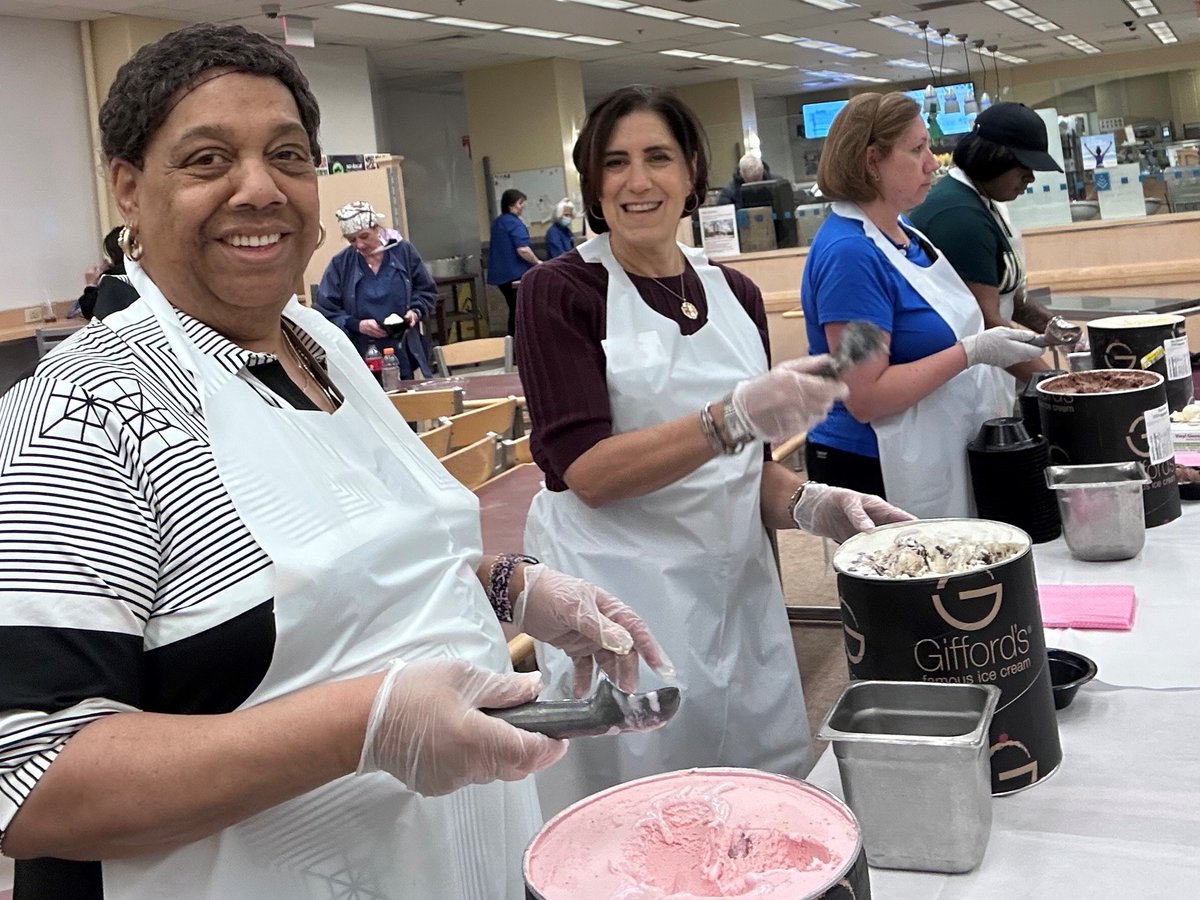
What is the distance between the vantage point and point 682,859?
81cm

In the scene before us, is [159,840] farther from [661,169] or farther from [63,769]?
[661,169]

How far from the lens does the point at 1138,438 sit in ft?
6.06

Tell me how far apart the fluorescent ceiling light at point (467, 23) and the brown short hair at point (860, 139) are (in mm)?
8003

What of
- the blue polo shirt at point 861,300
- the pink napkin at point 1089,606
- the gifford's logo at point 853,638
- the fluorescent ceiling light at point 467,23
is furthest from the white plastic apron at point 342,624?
the fluorescent ceiling light at point 467,23

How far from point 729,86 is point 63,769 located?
55.3ft

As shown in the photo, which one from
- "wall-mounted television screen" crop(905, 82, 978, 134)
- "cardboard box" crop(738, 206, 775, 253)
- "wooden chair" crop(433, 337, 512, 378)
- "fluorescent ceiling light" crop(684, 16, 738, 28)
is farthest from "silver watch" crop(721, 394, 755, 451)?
"fluorescent ceiling light" crop(684, 16, 738, 28)

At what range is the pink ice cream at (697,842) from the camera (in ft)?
2.53

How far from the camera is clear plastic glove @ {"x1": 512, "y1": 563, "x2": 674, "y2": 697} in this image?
1.22 meters

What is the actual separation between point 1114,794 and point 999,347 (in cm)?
131

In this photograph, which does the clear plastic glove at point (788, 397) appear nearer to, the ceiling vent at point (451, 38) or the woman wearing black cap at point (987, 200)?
the woman wearing black cap at point (987, 200)

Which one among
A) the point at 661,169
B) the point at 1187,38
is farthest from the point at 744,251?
the point at 1187,38

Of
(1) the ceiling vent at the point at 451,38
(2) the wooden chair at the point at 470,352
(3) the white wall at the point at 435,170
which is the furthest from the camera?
(3) the white wall at the point at 435,170

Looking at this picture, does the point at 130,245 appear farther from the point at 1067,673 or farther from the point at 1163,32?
the point at 1163,32

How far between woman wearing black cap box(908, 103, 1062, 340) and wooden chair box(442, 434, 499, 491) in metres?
1.21
